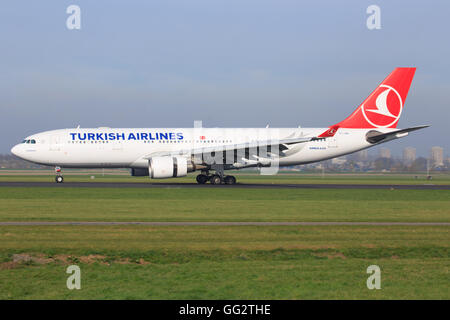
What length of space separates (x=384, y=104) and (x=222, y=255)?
33826mm

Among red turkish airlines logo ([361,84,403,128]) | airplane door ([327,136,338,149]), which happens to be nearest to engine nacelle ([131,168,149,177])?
airplane door ([327,136,338,149])

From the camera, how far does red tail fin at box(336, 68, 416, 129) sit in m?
44.0

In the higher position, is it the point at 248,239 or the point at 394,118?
the point at 394,118

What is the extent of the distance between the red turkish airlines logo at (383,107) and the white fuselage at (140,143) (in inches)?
63.5

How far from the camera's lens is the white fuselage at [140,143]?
135 ft

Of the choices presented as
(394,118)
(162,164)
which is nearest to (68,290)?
(162,164)

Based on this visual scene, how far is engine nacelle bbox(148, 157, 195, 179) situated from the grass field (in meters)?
13.9

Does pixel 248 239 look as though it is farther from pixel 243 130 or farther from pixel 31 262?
pixel 243 130

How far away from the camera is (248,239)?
51.6 ft

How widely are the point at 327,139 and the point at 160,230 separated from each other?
2828cm

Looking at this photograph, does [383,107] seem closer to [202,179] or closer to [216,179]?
[216,179]

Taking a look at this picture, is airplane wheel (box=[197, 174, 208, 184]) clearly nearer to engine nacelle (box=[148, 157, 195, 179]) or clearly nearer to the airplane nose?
engine nacelle (box=[148, 157, 195, 179])

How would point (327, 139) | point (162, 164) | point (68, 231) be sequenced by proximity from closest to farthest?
point (68, 231)
point (162, 164)
point (327, 139)

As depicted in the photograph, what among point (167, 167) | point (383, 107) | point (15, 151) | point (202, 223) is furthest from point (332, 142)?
point (202, 223)
